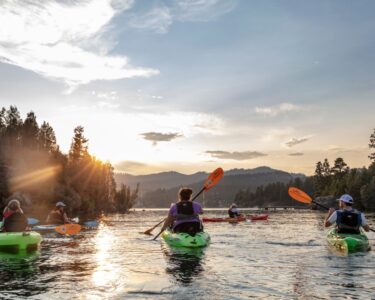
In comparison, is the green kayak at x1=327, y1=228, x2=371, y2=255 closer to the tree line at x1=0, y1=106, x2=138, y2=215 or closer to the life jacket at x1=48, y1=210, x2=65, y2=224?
the life jacket at x1=48, y1=210, x2=65, y2=224

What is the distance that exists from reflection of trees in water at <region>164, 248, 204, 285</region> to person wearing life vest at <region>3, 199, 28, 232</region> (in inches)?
269

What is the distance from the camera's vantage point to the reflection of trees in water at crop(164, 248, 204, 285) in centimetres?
1094

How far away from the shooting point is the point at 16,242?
16922 millimetres

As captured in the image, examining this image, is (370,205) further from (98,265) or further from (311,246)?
(98,265)

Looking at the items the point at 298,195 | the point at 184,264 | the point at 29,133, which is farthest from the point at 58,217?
the point at 29,133

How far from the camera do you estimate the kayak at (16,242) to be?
16812 mm

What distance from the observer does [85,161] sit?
117m

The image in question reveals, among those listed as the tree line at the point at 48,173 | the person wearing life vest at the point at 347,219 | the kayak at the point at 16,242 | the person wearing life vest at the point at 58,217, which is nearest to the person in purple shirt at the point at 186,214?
the person wearing life vest at the point at 347,219

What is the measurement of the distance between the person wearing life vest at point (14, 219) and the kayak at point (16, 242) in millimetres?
910

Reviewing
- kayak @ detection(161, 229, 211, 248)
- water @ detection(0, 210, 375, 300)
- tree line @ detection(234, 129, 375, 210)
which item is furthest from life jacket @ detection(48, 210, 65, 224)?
tree line @ detection(234, 129, 375, 210)

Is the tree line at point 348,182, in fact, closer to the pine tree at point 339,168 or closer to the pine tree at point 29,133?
the pine tree at point 339,168

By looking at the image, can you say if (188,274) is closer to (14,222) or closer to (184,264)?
(184,264)

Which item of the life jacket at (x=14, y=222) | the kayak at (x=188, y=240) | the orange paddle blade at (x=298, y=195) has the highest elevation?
the orange paddle blade at (x=298, y=195)

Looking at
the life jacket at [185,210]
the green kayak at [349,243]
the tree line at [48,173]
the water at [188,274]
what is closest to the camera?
the water at [188,274]
